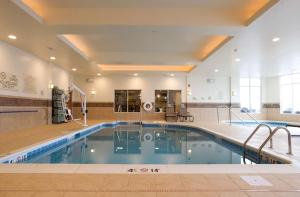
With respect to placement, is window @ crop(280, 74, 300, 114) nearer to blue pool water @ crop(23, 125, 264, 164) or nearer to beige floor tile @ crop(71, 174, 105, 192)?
blue pool water @ crop(23, 125, 264, 164)

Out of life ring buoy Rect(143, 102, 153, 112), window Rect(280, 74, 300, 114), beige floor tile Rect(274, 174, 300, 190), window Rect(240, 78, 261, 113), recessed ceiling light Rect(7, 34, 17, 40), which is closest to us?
beige floor tile Rect(274, 174, 300, 190)

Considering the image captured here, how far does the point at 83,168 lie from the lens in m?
3.00

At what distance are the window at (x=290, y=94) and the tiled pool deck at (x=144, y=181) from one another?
1152 cm

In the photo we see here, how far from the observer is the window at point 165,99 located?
1373 cm

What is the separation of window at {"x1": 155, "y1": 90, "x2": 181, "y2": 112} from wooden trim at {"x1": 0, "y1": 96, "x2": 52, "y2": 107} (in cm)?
607

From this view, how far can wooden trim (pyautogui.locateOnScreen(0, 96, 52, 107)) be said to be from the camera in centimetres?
677

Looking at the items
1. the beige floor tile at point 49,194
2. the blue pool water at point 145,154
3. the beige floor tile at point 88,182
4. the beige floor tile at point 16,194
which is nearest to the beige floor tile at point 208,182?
the beige floor tile at point 88,182

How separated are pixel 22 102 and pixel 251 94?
494 inches

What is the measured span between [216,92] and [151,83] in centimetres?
389

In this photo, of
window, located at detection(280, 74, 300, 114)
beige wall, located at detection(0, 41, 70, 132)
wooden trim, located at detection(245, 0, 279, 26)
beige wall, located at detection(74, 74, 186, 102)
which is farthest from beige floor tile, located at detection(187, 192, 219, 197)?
window, located at detection(280, 74, 300, 114)

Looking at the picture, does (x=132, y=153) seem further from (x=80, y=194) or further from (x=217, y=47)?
(x=217, y=47)

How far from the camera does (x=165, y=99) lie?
1377 centimetres

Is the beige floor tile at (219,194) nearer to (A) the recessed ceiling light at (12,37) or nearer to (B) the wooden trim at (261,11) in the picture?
(B) the wooden trim at (261,11)

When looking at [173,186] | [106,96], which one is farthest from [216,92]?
[173,186]
